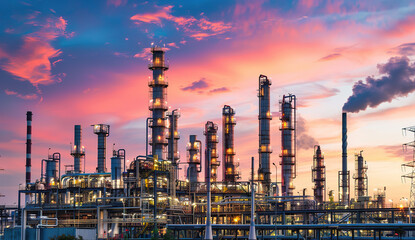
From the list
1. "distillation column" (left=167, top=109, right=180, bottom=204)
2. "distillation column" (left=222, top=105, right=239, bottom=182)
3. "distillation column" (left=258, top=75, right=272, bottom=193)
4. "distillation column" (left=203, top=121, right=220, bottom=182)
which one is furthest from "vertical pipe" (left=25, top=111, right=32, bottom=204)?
"distillation column" (left=258, top=75, right=272, bottom=193)

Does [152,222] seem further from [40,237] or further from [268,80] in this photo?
[268,80]

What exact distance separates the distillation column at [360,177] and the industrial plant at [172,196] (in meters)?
13.2

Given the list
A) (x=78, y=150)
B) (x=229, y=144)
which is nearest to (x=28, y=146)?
(x=78, y=150)

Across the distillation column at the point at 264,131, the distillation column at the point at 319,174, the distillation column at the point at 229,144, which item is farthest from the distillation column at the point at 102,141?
the distillation column at the point at 319,174

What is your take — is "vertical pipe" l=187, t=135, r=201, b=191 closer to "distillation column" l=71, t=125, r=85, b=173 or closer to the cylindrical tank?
"distillation column" l=71, t=125, r=85, b=173

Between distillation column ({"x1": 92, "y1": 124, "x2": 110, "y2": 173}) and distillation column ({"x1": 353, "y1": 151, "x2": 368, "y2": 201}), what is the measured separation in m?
48.5

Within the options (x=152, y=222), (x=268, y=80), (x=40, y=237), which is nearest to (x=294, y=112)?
(x=268, y=80)

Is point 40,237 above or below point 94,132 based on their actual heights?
below

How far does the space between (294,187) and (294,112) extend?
10535 mm

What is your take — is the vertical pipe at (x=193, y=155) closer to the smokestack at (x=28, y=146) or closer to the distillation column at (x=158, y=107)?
the distillation column at (x=158, y=107)

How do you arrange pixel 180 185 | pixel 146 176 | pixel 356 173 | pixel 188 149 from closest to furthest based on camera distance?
pixel 146 176 < pixel 180 185 < pixel 188 149 < pixel 356 173

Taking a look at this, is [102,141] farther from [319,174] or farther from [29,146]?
[319,174]

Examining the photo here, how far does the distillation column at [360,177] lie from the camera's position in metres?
108

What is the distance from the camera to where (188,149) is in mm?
88500
